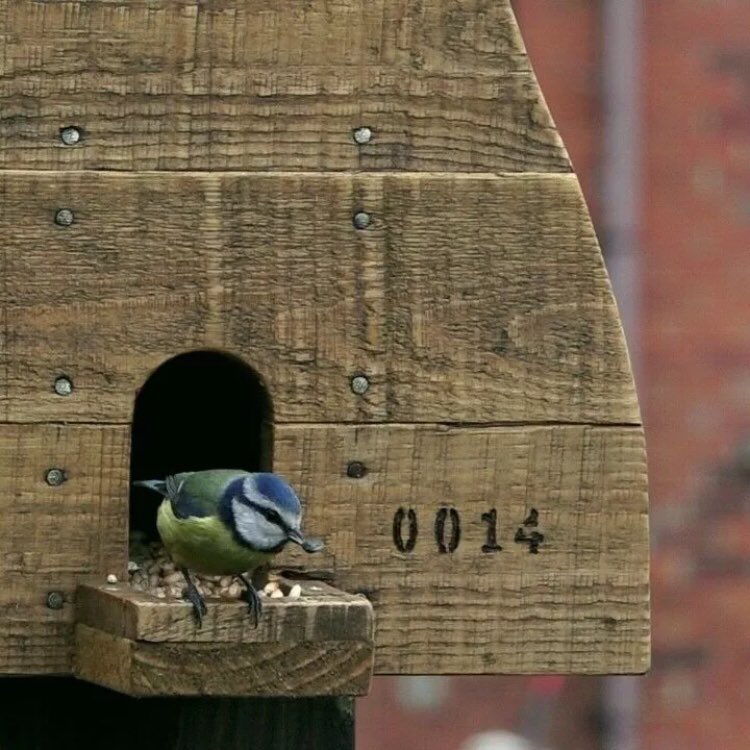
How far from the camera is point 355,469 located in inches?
129

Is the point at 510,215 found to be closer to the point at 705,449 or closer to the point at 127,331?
the point at 127,331

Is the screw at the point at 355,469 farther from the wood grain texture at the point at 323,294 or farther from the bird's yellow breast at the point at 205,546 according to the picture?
the bird's yellow breast at the point at 205,546

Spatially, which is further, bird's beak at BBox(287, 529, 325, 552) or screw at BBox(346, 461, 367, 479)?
screw at BBox(346, 461, 367, 479)

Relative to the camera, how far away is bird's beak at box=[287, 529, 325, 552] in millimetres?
3021

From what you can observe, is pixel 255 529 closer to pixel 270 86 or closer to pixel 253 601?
pixel 253 601

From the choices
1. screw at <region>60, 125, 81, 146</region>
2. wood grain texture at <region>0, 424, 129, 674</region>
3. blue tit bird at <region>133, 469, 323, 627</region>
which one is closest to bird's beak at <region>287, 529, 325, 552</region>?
blue tit bird at <region>133, 469, 323, 627</region>

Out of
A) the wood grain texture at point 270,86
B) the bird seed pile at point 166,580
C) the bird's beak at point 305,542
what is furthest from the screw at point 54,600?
the wood grain texture at point 270,86

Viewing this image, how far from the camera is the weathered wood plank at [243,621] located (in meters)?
2.88

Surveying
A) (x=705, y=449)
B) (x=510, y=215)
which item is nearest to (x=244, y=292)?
(x=510, y=215)

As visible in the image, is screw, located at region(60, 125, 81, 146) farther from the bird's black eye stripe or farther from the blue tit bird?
the bird's black eye stripe

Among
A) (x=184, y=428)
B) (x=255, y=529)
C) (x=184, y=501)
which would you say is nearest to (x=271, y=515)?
(x=255, y=529)

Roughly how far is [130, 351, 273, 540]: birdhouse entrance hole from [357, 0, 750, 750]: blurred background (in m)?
3.01

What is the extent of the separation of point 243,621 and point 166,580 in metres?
0.51

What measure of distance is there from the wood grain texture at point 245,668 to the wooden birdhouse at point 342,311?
0.21 m
